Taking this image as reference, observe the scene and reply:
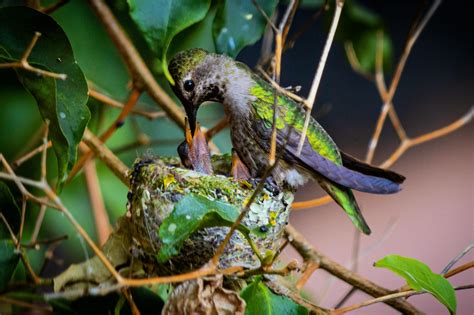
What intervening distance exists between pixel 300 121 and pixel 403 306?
0.32 metres

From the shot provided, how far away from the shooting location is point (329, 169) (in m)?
0.94

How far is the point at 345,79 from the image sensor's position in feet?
7.58

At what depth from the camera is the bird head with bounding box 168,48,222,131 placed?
0.99m

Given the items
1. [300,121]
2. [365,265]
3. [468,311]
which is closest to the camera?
[300,121]

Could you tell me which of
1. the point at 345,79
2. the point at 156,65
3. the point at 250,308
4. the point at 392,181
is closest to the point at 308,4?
the point at 156,65

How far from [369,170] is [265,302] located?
8.7 inches

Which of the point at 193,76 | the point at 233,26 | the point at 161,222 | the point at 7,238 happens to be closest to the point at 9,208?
the point at 7,238

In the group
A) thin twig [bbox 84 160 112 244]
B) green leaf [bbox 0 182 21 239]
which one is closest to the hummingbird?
green leaf [bbox 0 182 21 239]

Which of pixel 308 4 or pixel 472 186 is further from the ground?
pixel 308 4

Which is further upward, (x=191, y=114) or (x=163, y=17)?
(x=163, y=17)

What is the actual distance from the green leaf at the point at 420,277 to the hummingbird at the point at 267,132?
0.33ft

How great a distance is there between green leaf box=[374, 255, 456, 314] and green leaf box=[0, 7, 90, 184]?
1.36 feet

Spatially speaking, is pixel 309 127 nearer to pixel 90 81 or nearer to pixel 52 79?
pixel 52 79

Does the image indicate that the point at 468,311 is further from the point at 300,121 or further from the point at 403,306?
the point at 300,121
